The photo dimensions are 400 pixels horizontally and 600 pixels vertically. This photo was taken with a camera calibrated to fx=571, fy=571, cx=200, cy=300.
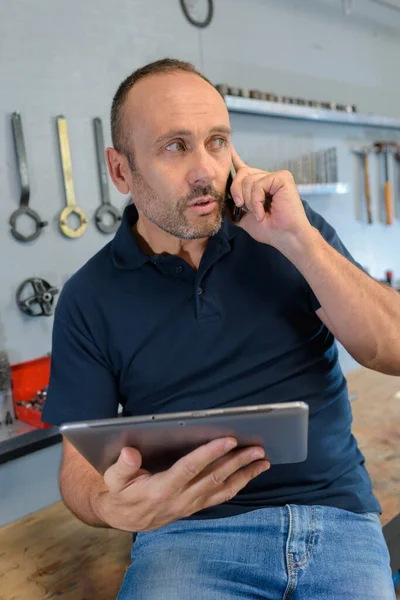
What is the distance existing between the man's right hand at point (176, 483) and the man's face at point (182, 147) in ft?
1.92

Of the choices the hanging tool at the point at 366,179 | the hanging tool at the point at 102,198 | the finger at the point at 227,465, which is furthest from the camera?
the hanging tool at the point at 366,179

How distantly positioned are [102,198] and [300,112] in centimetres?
130

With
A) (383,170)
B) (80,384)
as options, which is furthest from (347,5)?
(80,384)

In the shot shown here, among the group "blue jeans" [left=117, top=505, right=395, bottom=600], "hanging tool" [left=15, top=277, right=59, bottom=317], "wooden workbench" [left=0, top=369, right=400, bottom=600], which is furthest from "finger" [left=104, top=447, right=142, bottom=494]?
"hanging tool" [left=15, top=277, right=59, bottom=317]

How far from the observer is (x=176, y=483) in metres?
0.97

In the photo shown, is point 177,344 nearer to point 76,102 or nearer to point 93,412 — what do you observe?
point 93,412

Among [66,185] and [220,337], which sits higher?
[66,185]

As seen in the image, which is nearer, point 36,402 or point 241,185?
point 241,185

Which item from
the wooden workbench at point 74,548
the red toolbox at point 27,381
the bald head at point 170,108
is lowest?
the wooden workbench at point 74,548

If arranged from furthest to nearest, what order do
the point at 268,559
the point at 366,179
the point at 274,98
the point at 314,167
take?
the point at 366,179
the point at 314,167
the point at 274,98
the point at 268,559

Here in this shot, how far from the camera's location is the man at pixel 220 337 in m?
1.20

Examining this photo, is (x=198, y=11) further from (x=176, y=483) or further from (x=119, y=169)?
(x=176, y=483)

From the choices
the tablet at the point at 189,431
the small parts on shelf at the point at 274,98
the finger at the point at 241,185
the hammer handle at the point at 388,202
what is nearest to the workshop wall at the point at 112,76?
the small parts on shelf at the point at 274,98

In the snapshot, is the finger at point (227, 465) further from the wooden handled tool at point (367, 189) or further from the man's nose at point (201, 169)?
the wooden handled tool at point (367, 189)
